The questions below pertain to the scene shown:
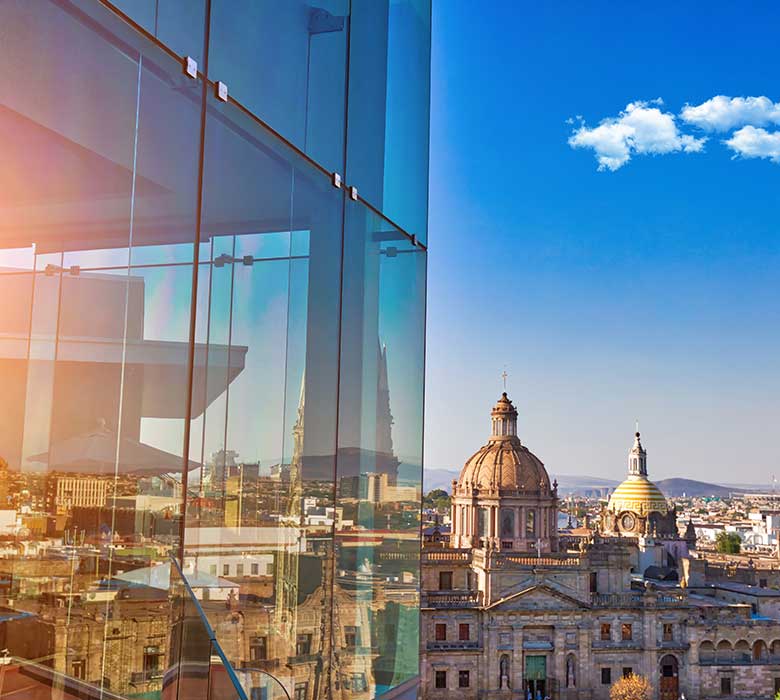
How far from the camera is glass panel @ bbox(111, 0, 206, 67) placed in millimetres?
→ 2492

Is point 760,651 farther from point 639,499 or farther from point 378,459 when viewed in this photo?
point 378,459

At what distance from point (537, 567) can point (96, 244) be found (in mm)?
37662

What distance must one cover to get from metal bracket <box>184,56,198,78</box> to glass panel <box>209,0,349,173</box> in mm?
121

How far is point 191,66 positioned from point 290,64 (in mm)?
801

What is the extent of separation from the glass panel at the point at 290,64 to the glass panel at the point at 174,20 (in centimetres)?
8

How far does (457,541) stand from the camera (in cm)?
4488

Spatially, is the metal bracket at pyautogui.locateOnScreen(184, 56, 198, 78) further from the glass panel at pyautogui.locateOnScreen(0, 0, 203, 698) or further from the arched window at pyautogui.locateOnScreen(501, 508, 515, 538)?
the arched window at pyautogui.locateOnScreen(501, 508, 515, 538)

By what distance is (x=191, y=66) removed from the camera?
2725 mm

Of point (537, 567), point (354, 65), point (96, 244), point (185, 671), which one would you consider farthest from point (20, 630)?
point (537, 567)

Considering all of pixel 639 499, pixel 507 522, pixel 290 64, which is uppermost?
pixel 290 64

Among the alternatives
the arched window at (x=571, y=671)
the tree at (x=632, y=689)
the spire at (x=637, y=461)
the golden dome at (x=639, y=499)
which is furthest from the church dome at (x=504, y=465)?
the spire at (x=637, y=461)

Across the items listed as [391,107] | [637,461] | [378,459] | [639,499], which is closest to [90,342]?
[378,459]

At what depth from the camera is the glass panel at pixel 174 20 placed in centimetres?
249

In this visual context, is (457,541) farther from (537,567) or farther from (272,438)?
(272,438)
